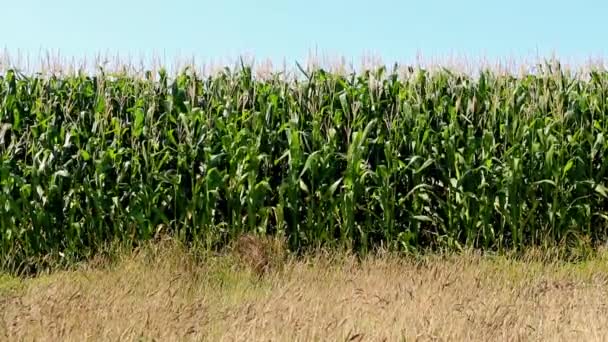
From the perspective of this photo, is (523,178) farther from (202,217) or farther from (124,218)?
(124,218)

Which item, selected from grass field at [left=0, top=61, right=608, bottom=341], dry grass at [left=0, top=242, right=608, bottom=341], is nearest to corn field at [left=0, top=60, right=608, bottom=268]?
grass field at [left=0, top=61, right=608, bottom=341]

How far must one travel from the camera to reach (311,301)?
514 centimetres

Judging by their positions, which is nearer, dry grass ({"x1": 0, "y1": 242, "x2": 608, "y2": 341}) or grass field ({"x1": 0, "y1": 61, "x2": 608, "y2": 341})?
dry grass ({"x1": 0, "y1": 242, "x2": 608, "y2": 341})

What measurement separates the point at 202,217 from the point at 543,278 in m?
3.69

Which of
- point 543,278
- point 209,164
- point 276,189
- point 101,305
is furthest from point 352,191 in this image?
point 101,305

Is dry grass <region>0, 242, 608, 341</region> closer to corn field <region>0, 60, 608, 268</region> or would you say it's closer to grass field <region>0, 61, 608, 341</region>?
grass field <region>0, 61, 608, 341</region>

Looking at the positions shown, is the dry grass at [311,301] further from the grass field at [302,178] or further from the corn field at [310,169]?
the corn field at [310,169]

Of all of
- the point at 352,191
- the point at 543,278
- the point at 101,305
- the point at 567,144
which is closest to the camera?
the point at 101,305

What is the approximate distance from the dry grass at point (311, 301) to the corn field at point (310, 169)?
0.62 meters

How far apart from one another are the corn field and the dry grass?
622 mm

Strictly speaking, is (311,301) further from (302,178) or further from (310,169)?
(302,178)

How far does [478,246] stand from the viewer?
28.1 ft

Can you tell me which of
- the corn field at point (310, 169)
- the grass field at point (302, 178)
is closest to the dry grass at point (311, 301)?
the grass field at point (302, 178)

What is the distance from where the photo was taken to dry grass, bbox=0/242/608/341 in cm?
424
